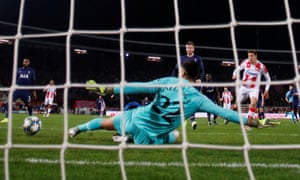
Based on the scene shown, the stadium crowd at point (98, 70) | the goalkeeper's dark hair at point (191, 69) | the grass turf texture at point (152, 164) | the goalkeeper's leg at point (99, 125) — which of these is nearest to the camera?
the grass turf texture at point (152, 164)

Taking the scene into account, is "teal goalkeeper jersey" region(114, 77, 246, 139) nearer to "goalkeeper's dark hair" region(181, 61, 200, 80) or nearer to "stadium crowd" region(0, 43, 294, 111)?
"goalkeeper's dark hair" region(181, 61, 200, 80)

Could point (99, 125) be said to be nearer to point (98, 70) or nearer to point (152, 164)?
point (152, 164)

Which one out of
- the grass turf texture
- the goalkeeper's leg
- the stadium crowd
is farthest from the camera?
the stadium crowd

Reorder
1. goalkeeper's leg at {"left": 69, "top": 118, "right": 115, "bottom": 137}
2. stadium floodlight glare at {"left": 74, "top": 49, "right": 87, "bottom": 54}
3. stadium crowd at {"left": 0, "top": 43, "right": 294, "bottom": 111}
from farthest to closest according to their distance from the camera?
stadium crowd at {"left": 0, "top": 43, "right": 294, "bottom": 111} < stadium floodlight glare at {"left": 74, "top": 49, "right": 87, "bottom": 54} < goalkeeper's leg at {"left": 69, "top": 118, "right": 115, "bottom": 137}

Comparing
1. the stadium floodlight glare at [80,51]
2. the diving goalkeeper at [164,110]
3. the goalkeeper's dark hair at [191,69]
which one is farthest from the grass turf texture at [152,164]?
the stadium floodlight glare at [80,51]

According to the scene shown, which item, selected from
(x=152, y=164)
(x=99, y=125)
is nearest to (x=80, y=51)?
(x=99, y=125)

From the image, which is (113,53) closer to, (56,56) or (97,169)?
(56,56)

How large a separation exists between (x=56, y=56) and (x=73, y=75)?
1982mm

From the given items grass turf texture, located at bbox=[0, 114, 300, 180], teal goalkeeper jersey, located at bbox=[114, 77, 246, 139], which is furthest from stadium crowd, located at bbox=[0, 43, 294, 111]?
teal goalkeeper jersey, located at bbox=[114, 77, 246, 139]

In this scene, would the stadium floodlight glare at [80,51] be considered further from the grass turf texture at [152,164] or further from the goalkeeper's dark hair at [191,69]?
the goalkeeper's dark hair at [191,69]

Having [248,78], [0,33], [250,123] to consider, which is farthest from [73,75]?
[250,123]

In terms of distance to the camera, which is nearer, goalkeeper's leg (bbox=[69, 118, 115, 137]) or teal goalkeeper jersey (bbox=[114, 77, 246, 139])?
teal goalkeeper jersey (bbox=[114, 77, 246, 139])

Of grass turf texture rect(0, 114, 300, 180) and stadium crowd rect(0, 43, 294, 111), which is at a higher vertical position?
stadium crowd rect(0, 43, 294, 111)

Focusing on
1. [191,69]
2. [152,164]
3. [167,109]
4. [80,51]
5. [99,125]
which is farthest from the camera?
[80,51]
